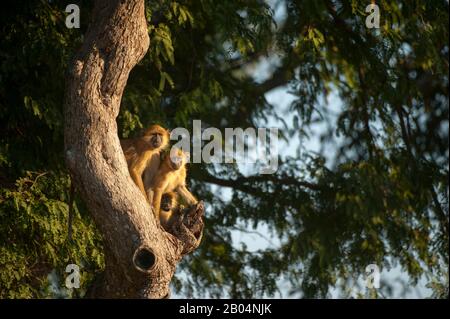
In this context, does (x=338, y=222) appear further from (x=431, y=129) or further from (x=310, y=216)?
(x=431, y=129)

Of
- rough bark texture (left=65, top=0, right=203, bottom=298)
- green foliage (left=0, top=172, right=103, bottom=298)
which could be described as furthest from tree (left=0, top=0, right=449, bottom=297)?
rough bark texture (left=65, top=0, right=203, bottom=298)

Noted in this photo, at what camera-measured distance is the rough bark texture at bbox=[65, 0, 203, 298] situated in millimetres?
6617

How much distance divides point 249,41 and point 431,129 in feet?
13.1

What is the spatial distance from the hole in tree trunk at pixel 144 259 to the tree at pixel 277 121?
237 centimetres

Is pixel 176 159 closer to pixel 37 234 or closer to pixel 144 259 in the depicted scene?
pixel 37 234

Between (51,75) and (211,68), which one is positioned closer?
(51,75)

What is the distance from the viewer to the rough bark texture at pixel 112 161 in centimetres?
662

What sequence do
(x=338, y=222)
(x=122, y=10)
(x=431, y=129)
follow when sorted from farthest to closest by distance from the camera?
(x=431, y=129)
(x=338, y=222)
(x=122, y=10)

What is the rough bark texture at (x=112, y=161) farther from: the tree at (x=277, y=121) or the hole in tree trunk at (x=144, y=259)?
the tree at (x=277, y=121)

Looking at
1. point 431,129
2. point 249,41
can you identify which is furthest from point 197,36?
point 431,129

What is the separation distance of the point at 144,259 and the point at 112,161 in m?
0.79

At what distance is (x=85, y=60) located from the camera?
6941 millimetres

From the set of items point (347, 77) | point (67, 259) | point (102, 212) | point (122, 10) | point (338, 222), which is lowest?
point (102, 212)

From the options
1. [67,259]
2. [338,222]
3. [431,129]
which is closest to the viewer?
[67,259]
